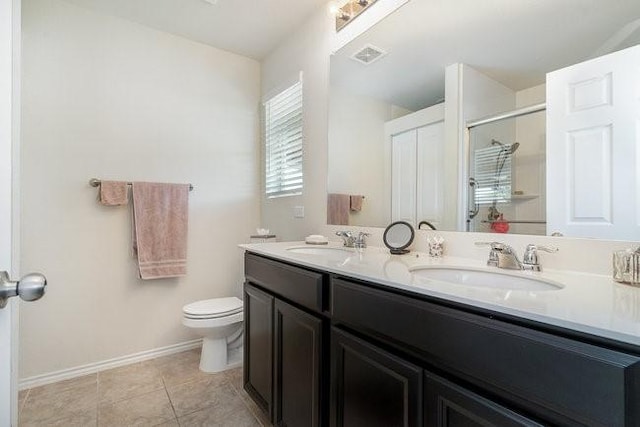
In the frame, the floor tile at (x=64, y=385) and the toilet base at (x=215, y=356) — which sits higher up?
the toilet base at (x=215, y=356)

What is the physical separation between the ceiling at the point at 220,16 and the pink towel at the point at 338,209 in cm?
131

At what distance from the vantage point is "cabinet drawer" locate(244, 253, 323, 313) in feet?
3.76

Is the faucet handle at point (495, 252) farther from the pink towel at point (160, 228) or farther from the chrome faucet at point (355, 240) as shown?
the pink towel at point (160, 228)

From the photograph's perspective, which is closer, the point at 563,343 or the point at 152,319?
the point at 563,343

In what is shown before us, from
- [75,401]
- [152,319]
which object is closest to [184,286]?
[152,319]

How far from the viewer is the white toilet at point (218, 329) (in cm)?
196

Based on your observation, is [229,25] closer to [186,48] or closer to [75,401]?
[186,48]

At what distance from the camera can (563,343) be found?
0.54 meters

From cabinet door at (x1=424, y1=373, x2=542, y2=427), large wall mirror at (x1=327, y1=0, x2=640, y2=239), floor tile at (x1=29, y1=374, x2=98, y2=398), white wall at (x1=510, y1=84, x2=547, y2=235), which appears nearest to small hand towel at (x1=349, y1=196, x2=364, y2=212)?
large wall mirror at (x1=327, y1=0, x2=640, y2=239)

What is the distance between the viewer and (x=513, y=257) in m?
1.05

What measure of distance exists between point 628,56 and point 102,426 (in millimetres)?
2621

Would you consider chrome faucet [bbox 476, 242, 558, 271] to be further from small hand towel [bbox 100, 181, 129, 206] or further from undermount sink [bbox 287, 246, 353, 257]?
small hand towel [bbox 100, 181, 129, 206]

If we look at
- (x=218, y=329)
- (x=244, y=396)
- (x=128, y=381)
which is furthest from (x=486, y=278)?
(x=128, y=381)

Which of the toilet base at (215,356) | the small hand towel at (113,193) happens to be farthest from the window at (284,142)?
the toilet base at (215,356)
